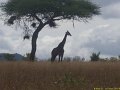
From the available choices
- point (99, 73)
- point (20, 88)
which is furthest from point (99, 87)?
point (99, 73)

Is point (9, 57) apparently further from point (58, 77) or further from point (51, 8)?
point (58, 77)

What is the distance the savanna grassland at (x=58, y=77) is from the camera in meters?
15.4

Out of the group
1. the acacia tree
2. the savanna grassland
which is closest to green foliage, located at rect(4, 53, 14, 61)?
the acacia tree

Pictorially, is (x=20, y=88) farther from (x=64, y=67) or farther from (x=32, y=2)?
(x=32, y=2)

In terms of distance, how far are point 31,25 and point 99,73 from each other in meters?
18.2

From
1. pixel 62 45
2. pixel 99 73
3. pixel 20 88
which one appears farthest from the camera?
pixel 62 45

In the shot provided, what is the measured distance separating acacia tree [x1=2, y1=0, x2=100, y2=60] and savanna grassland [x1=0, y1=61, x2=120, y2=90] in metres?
14.0

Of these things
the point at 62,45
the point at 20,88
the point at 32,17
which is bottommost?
the point at 20,88

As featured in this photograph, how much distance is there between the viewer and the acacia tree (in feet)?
118

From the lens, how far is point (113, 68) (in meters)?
21.0

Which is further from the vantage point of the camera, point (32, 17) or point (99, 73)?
point (32, 17)

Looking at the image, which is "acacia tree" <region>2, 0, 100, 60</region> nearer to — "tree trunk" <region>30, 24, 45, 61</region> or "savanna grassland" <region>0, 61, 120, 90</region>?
"tree trunk" <region>30, 24, 45, 61</region>

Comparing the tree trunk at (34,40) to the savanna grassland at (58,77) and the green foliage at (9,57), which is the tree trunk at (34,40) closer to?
the green foliage at (9,57)

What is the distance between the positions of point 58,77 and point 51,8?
18.5m
